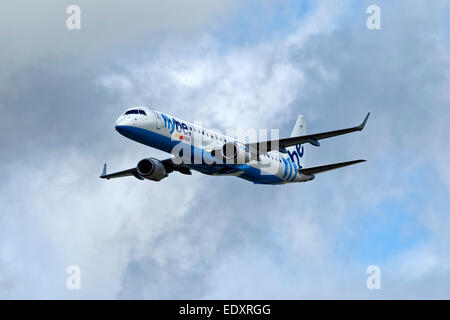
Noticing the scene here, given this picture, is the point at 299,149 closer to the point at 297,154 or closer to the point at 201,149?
the point at 297,154

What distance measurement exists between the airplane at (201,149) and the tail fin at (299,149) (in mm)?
7747

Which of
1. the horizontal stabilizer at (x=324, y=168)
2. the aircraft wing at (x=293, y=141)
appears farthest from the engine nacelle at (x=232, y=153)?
the horizontal stabilizer at (x=324, y=168)

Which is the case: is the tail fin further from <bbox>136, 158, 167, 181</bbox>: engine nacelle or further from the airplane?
<bbox>136, 158, 167, 181</bbox>: engine nacelle

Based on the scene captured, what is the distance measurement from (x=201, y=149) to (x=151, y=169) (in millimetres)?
Result: 6688

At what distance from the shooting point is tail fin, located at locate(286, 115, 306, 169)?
326ft

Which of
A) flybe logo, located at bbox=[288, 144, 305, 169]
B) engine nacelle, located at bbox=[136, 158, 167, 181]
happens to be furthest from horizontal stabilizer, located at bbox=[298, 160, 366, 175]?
engine nacelle, located at bbox=[136, 158, 167, 181]

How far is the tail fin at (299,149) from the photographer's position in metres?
99.3

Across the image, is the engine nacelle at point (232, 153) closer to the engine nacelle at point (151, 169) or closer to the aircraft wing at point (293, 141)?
the aircraft wing at point (293, 141)

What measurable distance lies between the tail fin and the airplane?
25.4 ft

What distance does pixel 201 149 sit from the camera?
8038 centimetres

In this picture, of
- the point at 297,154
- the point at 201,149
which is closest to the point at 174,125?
the point at 201,149

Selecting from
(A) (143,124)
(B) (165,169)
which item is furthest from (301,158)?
(A) (143,124)

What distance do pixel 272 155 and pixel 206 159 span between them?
1320cm

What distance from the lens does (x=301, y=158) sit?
102m
